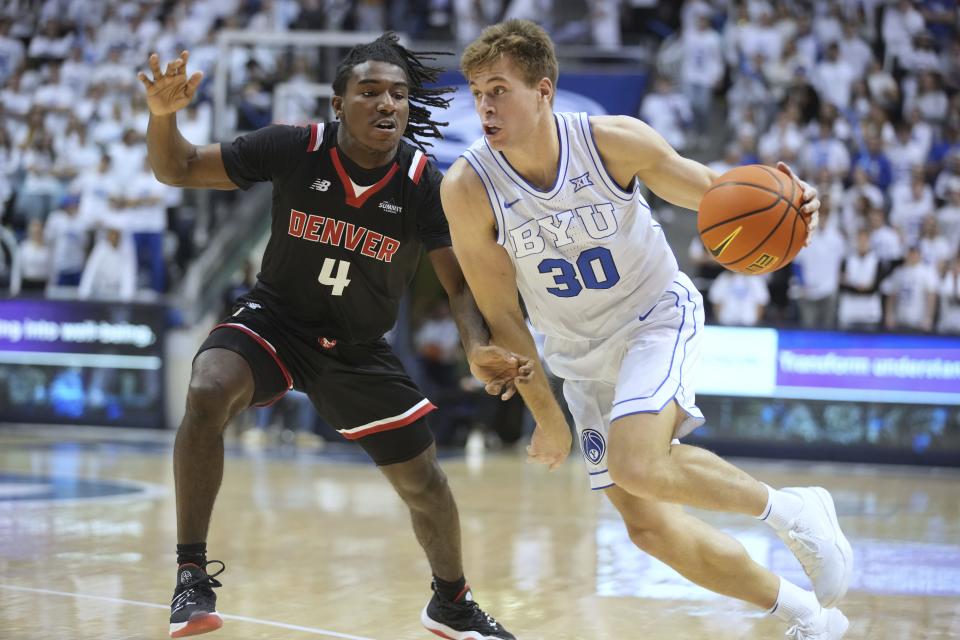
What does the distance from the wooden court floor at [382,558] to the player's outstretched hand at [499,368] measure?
1.35m

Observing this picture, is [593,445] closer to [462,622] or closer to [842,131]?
[462,622]

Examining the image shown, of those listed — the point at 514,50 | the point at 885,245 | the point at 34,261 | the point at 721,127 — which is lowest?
the point at 34,261

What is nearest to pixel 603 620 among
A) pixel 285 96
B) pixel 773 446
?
pixel 773 446

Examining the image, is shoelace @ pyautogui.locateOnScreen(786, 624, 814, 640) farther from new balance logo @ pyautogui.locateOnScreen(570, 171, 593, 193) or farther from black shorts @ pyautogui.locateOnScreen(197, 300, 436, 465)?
new balance logo @ pyautogui.locateOnScreen(570, 171, 593, 193)

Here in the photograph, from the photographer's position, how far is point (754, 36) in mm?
15484

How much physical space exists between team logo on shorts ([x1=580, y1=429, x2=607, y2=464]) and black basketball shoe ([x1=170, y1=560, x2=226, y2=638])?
1447mm

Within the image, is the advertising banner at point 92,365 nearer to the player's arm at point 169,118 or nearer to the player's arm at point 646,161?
the player's arm at point 169,118

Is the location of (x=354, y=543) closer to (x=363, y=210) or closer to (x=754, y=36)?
(x=363, y=210)

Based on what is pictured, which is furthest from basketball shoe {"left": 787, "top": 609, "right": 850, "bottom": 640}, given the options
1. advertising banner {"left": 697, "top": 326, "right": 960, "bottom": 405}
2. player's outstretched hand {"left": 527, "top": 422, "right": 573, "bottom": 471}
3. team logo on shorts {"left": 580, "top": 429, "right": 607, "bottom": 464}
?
advertising banner {"left": 697, "top": 326, "right": 960, "bottom": 405}

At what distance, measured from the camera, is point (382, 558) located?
690 cm

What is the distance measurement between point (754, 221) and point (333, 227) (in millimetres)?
1665

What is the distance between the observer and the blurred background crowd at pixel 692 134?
1309 centimetres

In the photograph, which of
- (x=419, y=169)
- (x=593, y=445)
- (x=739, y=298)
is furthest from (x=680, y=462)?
(x=739, y=298)

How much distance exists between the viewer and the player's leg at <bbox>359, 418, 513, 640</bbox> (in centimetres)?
487
